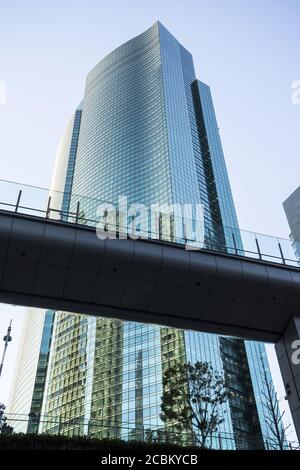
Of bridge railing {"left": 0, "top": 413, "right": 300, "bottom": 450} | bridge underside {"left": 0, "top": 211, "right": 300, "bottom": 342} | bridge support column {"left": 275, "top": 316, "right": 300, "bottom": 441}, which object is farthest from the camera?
bridge support column {"left": 275, "top": 316, "right": 300, "bottom": 441}

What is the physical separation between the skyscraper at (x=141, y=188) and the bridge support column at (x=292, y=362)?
47.3 metres

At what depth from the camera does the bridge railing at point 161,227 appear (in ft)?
57.1

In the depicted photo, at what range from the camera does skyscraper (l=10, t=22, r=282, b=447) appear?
92.9 meters

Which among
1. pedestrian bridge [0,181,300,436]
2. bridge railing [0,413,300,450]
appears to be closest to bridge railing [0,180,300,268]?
pedestrian bridge [0,181,300,436]

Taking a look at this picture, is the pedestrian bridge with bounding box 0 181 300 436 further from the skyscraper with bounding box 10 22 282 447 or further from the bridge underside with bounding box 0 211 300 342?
the skyscraper with bounding box 10 22 282 447

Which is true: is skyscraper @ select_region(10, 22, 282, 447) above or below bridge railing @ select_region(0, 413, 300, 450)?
above

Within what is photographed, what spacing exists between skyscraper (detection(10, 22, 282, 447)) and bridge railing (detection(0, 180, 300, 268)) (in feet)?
165

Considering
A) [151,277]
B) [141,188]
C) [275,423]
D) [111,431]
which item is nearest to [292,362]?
[275,423]

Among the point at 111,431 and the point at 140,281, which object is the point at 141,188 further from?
the point at 111,431

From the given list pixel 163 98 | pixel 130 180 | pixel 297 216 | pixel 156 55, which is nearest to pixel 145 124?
pixel 163 98

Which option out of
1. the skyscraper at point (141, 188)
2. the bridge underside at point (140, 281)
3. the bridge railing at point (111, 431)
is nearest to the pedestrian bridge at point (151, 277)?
the bridge underside at point (140, 281)

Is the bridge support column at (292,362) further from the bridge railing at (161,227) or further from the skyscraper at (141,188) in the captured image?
the skyscraper at (141,188)

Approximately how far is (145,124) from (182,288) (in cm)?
11735

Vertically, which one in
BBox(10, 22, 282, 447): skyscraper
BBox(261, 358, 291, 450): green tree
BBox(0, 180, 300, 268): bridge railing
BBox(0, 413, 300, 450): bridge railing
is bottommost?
BBox(0, 413, 300, 450): bridge railing
